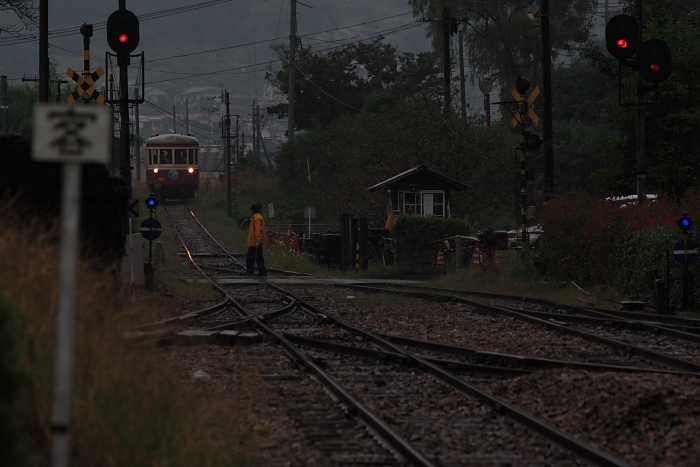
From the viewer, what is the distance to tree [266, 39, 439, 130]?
68.9 metres

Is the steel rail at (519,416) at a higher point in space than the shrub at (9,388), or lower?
lower

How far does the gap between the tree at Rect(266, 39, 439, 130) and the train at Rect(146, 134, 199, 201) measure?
11.8 m

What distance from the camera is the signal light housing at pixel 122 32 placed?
20.5 meters

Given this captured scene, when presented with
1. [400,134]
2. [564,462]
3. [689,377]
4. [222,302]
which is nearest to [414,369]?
[689,377]

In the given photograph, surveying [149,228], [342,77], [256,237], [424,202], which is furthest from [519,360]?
[342,77]

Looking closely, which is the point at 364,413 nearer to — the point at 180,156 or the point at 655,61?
the point at 655,61

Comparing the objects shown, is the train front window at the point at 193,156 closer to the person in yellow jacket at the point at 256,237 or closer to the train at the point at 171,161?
the train at the point at 171,161

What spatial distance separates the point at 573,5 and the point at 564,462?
5595cm

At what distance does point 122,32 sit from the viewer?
67.2 ft

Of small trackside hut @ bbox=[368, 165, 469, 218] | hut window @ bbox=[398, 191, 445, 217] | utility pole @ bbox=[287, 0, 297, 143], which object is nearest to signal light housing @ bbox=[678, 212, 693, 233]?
small trackside hut @ bbox=[368, 165, 469, 218]

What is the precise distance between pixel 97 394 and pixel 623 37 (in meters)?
16.5

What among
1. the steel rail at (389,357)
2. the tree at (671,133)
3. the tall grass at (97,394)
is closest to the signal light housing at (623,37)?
the tree at (671,133)

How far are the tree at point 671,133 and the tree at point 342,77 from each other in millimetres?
41068

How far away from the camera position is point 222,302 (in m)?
18.1
